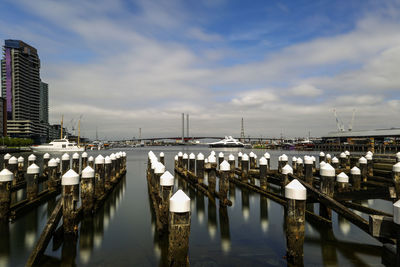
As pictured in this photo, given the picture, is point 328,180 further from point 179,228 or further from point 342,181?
point 179,228

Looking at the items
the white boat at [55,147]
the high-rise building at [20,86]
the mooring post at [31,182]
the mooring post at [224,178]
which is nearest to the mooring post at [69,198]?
the mooring post at [31,182]

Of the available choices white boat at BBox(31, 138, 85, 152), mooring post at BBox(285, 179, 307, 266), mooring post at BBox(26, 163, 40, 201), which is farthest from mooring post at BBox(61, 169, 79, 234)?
white boat at BBox(31, 138, 85, 152)

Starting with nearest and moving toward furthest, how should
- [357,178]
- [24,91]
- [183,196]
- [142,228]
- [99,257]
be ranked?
[183,196] → [99,257] → [142,228] → [357,178] → [24,91]

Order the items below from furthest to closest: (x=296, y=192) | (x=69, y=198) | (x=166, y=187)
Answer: (x=69, y=198)
(x=166, y=187)
(x=296, y=192)

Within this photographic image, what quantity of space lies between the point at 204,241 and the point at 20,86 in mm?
214995

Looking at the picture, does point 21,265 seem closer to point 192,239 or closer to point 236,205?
point 192,239

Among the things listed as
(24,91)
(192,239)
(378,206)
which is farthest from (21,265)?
(24,91)

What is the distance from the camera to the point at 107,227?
1236 centimetres

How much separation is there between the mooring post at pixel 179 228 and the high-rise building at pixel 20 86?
187930mm

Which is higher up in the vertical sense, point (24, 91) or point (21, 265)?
point (24, 91)

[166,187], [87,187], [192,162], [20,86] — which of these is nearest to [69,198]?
[87,187]

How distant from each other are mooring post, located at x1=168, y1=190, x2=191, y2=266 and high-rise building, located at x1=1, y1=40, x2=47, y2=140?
188 meters

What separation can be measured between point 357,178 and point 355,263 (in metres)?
7.91

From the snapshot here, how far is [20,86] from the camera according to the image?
179 m
